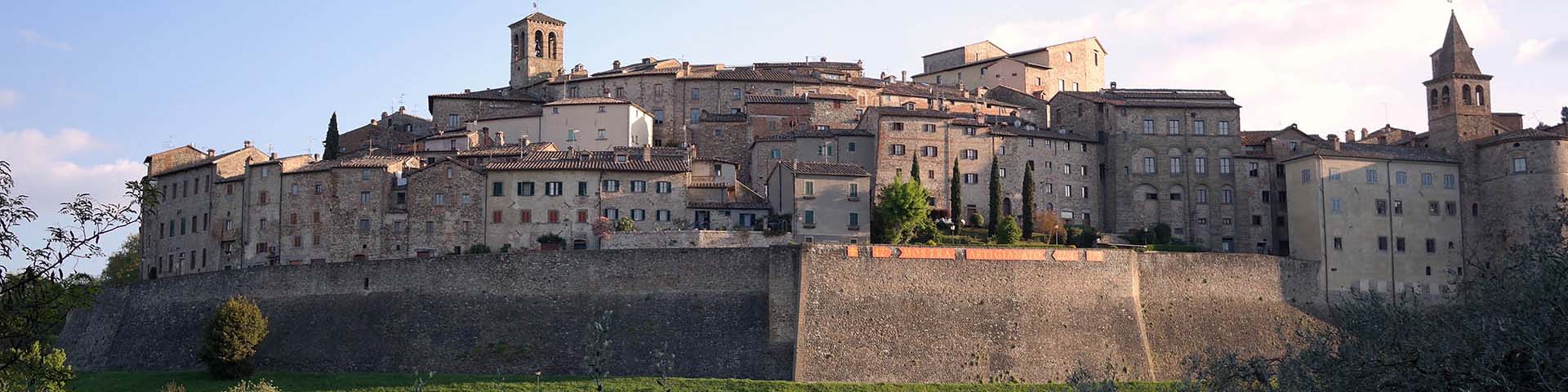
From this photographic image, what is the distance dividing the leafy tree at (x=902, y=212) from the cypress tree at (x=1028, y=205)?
249 inches

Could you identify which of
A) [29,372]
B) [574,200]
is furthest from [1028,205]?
[29,372]

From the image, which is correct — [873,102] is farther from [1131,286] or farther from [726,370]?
[726,370]

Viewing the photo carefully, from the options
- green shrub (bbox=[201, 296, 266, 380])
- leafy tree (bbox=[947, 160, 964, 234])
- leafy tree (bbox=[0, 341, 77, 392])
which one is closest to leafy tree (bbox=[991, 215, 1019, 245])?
leafy tree (bbox=[947, 160, 964, 234])

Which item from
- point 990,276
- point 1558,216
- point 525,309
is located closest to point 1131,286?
point 990,276

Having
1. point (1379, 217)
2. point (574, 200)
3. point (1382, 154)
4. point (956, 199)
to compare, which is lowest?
point (1379, 217)

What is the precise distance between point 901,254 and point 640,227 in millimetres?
14564

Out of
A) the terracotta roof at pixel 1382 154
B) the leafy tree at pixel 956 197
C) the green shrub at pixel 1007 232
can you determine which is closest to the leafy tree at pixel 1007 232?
the green shrub at pixel 1007 232

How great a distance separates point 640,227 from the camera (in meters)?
71.5

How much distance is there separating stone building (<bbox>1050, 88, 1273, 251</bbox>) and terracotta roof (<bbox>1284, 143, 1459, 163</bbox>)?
4897 mm

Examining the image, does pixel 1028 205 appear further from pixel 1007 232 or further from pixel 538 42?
pixel 538 42

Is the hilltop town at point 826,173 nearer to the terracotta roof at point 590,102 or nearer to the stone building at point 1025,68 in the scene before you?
the terracotta roof at point 590,102

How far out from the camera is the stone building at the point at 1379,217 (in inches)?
2899

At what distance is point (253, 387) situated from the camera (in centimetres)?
5759

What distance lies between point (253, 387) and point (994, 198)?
120ft
